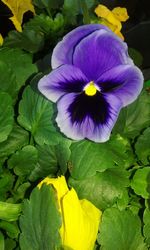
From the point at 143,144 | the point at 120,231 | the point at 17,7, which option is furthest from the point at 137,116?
the point at 17,7

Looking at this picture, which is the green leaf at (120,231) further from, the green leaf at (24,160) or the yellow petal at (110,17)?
the yellow petal at (110,17)

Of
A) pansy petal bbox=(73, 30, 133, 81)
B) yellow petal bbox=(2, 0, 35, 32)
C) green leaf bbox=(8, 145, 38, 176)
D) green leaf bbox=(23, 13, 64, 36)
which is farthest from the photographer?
green leaf bbox=(23, 13, 64, 36)

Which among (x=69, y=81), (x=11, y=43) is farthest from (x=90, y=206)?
(x=11, y=43)

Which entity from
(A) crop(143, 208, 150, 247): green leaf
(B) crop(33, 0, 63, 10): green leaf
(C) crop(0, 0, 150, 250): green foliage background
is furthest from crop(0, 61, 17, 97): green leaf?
(B) crop(33, 0, 63, 10): green leaf

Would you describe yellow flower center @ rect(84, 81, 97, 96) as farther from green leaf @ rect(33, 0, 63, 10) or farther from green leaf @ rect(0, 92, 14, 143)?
green leaf @ rect(33, 0, 63, 10)

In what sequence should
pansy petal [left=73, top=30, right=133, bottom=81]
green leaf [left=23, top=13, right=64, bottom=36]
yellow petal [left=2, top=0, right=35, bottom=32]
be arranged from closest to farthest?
1. pansy petal [left=73, top=30, right=133, bottom=81]
2. yellow petal [left=2, top=0, right=35, bottom=32]
3. green leaf [left=23, top=13, right=64, bottom=36]

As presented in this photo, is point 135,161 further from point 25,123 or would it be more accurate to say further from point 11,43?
point 11,43

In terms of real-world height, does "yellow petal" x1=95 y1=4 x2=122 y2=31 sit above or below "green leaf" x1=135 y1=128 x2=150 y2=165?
above

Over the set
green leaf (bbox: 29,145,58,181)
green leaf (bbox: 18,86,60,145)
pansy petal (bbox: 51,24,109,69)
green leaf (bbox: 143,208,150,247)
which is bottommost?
green leaf (bbox: 143,208,150,247)
